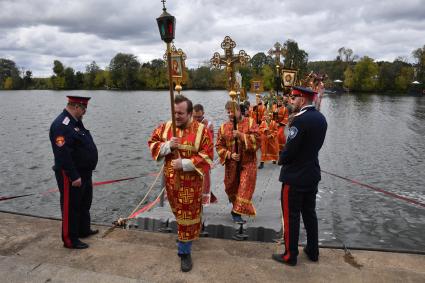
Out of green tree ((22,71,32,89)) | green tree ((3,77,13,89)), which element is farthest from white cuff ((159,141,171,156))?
green tree ((22,71,32,89))

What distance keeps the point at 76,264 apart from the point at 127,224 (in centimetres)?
223

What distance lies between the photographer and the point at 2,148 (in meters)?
22.3

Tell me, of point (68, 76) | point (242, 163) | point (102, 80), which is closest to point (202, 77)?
point (102, 80)

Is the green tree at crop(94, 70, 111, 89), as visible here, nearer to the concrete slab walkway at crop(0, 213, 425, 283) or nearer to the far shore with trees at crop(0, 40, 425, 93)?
the far shore with trees at crop(0, 40, 425, 93)

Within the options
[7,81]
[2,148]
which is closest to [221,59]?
[2,148]

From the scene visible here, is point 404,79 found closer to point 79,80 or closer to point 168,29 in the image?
point 79,80

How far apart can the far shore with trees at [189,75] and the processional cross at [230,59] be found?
299 feet

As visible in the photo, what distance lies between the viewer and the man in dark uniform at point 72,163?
208 inches

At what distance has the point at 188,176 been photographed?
4957 mm

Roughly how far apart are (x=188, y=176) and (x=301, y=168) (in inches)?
56.9

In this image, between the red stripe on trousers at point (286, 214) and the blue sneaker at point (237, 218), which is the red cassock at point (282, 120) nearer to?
the blue sneaker at point (237, 218)

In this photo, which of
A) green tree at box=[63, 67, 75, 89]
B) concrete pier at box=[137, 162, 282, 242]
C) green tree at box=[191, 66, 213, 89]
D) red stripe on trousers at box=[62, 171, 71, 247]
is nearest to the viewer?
red stripe on trousers at box=[62, 171, 71, 247]

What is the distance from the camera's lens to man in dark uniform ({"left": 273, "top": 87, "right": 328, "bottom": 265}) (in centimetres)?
485

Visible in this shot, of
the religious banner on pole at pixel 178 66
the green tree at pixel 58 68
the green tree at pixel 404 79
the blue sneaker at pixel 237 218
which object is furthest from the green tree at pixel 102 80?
the blue sneaker at pixel 237 218
